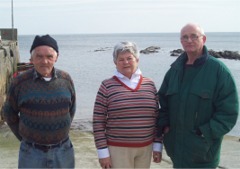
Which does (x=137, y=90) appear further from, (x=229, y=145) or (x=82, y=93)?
(x=82, y=93)

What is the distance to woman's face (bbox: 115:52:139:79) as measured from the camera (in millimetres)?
3832

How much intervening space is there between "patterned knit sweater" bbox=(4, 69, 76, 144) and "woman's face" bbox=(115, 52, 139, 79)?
1.77 ft

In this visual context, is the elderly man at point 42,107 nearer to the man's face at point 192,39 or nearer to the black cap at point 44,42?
the black cap at point 44,42

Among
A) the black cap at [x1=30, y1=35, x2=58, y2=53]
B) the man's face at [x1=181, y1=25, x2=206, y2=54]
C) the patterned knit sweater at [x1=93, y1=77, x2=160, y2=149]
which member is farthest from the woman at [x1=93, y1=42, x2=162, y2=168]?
the black cap at [x1=30, y1=35, x2=58, y2=53]

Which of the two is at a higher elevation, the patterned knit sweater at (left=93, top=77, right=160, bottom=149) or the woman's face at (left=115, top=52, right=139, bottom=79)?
the woman's face at (left=115, top=52, right=139, bottom=79)

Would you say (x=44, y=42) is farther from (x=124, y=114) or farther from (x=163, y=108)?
(x=163, y=108)

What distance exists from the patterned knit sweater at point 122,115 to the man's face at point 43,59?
1.82 ft

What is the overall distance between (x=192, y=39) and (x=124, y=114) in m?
0.92

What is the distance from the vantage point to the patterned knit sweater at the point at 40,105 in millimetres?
3617

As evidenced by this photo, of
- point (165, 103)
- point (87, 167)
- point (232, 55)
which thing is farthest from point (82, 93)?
point (232, 55)

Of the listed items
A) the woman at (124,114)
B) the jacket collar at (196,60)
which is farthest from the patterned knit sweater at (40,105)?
the jacket collar at (196,60)

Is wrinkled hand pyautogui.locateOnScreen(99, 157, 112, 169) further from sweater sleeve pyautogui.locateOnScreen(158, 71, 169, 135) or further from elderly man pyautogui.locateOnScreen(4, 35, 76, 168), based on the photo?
sweater sleeve pyautogui.locateOnScreen(158, 71, 169, 135)

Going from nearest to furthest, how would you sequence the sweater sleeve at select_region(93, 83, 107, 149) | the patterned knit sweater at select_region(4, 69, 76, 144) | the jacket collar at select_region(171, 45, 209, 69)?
the patterned knit sweater at select_region(4, 69, 76, 144) < the jacket collar at select_region(171, 45, 209, 69) < the sweater sleeve at select_region(93, 83, 107, 149)

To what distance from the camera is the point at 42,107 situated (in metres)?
3.62
